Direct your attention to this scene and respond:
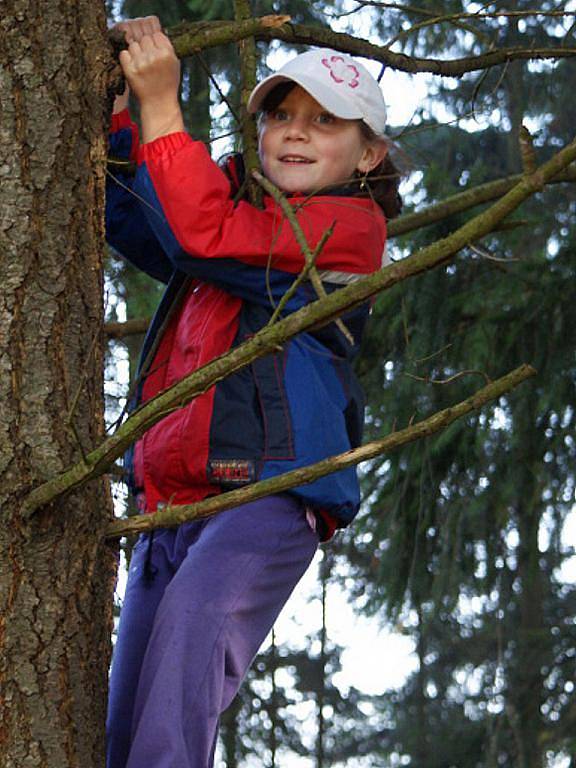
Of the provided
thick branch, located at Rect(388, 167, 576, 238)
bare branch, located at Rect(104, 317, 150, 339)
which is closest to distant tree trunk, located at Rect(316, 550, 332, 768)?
thick branch, located at Rect(388, 167, 576, 238)

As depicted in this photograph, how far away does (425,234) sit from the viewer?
15.5 feet

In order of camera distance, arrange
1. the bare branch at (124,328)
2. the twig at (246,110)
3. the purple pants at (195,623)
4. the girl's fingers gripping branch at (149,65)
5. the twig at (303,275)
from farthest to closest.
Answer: the bare branch at (124,328), the twig at (246,110), the girl's fingers gripping branch at (149,65), the purple pants at (195,623), the twig at (303,275)

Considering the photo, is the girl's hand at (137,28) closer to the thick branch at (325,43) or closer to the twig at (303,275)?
the thick branch at (325,43)

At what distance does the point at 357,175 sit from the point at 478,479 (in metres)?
2.36

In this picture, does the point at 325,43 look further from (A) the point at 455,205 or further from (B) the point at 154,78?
(A) the point at 455,205

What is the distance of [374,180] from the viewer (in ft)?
9.69

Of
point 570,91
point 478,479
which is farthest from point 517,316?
point 570,91

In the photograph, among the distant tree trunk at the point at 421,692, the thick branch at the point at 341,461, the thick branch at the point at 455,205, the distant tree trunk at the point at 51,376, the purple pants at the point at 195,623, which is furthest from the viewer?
the distant tree trunk at the point at 421,692

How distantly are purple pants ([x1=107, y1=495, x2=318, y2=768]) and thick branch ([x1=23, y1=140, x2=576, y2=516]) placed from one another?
0.48 metres

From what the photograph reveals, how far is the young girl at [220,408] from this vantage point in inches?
93.5

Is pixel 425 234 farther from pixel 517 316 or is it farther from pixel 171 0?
pixel 171 0

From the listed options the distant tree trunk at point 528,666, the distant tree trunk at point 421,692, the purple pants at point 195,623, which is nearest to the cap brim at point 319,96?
the purple pants at point 195,623

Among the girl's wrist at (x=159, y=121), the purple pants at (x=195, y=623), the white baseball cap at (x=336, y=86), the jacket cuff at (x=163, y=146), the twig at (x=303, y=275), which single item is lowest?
the purple pants at (x=195, y=623)

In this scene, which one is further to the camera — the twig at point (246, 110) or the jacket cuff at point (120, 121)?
the jacket cuff at point (120, 121)
